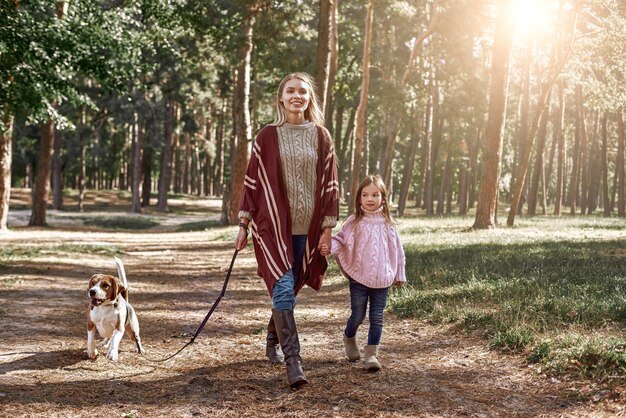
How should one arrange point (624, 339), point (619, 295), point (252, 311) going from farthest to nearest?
point (252, 311)
point (619, 295)
point (624, 339)

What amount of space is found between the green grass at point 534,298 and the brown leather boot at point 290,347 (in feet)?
7.20

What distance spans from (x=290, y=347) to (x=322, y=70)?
12026mm

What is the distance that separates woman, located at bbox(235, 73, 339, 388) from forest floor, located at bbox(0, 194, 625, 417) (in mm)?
719

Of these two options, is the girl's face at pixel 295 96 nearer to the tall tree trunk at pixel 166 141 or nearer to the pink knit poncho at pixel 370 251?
the pink knit poncho at pixel 370 251

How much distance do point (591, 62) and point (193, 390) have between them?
24620 millimetres

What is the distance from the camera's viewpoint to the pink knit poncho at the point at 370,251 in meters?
5.46

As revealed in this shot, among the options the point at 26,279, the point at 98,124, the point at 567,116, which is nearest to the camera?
the point at 26,279

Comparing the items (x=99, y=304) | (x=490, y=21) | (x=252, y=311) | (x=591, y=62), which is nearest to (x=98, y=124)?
(x=490, y=21)

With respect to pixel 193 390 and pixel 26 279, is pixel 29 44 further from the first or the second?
pixel 193 390

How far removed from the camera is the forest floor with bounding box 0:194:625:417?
14.5ft

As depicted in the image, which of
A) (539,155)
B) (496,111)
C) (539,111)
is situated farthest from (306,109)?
(539,155)

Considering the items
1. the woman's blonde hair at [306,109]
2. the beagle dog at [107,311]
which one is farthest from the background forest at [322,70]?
the woman's blonde hair at [306,109]

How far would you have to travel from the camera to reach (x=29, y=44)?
36.9 feet

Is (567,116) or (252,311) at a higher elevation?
(567,116)
